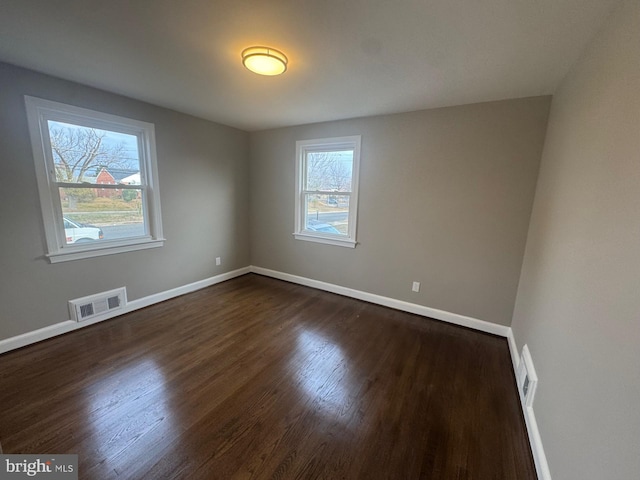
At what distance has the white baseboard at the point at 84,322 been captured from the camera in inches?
87.0

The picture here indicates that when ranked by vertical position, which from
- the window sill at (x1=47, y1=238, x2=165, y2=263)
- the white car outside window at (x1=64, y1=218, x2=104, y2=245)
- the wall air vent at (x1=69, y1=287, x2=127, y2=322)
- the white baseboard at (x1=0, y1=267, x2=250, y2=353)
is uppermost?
the white car outside window at (x1=64, y1=218, x2=104, y2=245)

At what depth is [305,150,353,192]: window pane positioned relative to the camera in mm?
3426

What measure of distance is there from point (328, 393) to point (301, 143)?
3114mm

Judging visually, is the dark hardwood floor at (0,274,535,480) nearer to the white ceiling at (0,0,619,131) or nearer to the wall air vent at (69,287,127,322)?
the wall air vent at (69,287,127,322)

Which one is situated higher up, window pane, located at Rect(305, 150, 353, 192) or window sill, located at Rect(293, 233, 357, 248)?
window pane, located at Rect(305, 150, 353, 192)

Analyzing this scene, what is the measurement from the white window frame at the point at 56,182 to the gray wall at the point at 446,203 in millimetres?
1861

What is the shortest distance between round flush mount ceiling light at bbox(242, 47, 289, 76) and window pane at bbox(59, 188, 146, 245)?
6.80 feet

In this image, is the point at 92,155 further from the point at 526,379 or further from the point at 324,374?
the point at 526,379

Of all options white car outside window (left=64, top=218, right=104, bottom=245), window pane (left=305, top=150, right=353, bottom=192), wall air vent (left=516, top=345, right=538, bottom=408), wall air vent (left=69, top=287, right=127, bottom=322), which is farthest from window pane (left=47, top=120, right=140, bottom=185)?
wall air vent (left=516, top=345, right=538, bottom=408)

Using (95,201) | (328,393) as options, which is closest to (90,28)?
(95,201)

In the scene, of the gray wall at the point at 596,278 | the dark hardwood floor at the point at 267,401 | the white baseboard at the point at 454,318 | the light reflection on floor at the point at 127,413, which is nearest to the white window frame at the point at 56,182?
the dark hardwood floor at the point at 267,401

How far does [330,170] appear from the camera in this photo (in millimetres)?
3578

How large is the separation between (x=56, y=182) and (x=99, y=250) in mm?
722

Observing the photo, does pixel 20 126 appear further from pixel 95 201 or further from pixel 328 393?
pixel 328 393
